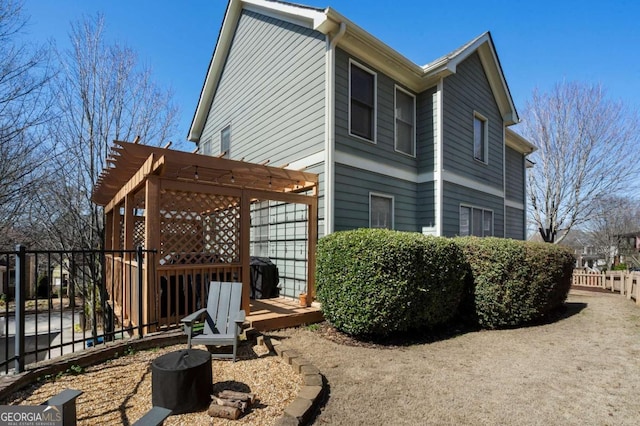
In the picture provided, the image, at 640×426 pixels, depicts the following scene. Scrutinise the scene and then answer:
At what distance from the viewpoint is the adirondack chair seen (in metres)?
4.10

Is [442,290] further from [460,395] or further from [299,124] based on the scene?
[299,124]

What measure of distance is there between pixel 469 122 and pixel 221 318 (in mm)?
8925

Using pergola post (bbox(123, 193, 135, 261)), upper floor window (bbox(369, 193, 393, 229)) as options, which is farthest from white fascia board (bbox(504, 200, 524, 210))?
pergola post (bbox(123, 193, 135, 261))

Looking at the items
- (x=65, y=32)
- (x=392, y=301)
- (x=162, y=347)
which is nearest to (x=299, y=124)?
(x=392, y=301)

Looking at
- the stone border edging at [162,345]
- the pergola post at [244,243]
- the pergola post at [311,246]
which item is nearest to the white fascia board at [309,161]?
the pergola post at [311,246]

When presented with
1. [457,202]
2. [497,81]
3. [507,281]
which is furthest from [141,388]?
[497,81]

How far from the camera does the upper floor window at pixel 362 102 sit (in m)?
7.45

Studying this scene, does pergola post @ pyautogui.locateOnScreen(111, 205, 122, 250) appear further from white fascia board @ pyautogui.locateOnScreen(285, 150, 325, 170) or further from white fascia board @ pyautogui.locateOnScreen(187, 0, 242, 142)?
white fascia board @ pyautogui.locateOnScreen(187, 0, 242, 142)

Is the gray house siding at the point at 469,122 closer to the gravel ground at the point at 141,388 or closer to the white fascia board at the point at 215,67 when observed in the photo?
the white fascia board at the point at 215,67

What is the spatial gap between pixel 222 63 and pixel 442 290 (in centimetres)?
1026

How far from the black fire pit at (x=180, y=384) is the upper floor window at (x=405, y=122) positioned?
6.92m

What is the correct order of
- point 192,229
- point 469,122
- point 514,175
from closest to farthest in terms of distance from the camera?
point 192,229
point 469,122
point 514,175

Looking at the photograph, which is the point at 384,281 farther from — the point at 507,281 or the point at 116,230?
the point at 116,230

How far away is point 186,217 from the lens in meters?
5.98
